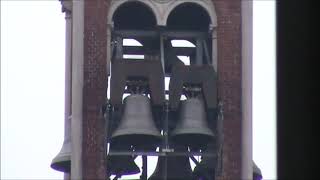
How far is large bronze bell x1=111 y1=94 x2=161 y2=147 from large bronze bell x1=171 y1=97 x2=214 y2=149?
439mm

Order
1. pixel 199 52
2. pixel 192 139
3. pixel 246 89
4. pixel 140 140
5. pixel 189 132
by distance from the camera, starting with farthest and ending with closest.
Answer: pixel 199 52 → pixel 246 89 → pixel 192 139 → pixel 140 140 → pixel 189 132

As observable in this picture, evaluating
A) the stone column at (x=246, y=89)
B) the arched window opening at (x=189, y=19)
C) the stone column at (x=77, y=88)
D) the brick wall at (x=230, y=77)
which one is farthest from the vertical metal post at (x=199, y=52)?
the stone column at (x=77, y=88)

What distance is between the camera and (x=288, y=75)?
6.81 ft

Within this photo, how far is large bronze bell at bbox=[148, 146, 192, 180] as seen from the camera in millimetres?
21609

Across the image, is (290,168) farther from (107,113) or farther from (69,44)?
(69,44)

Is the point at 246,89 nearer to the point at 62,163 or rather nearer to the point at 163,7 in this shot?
the point at 163,7

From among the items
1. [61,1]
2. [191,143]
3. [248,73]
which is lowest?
[191,143]

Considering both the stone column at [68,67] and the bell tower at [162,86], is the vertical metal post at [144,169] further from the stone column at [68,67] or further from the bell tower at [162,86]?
the stone column at [68,67]

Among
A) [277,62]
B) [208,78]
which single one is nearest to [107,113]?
[208,78]

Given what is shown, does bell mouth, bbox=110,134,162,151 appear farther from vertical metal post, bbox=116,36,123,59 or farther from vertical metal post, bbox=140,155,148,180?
vertical metal post, bbox=116,36,123,59

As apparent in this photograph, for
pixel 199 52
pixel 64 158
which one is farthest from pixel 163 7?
pixel 64 158

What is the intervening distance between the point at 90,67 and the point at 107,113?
3.79 feet

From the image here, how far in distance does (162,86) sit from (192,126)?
4.78ft

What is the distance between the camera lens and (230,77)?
2219 cm
